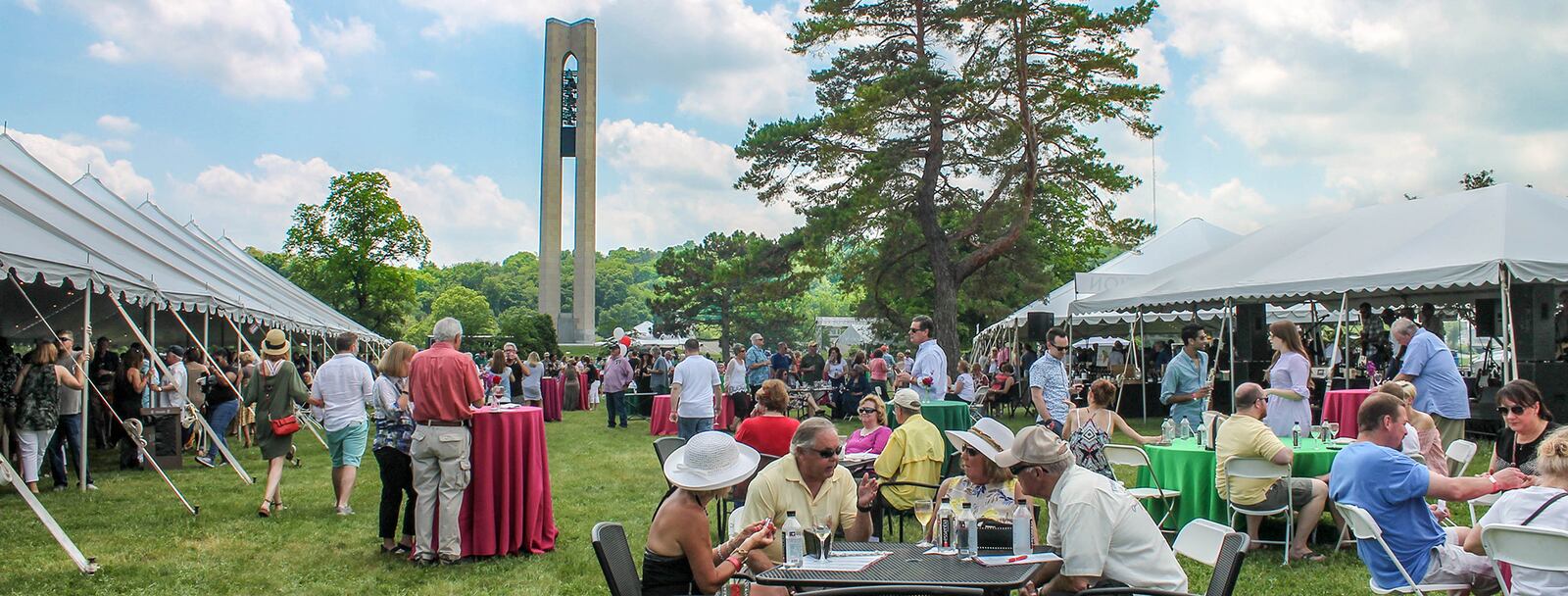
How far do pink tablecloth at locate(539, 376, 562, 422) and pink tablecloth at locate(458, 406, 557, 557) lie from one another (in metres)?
13.6

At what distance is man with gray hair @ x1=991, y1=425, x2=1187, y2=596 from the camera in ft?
11.5

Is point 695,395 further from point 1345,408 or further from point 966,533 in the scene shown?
point 966,533

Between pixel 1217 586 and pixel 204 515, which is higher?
pixel 1217 586

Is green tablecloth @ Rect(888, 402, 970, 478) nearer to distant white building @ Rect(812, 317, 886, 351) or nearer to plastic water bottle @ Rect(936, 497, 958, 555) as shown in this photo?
plastic water bottle @ Rect(936, 497, 958, 555)

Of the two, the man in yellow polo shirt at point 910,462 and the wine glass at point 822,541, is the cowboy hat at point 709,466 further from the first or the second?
the man in yellow polo shirt at point 910,462

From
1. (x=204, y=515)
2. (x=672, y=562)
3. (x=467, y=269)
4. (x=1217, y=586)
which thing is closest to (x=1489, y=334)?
(x=1217, y=586)

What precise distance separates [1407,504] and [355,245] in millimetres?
45006

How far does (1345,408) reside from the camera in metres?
9.97

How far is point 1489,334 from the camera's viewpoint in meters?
13.1

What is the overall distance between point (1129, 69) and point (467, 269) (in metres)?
121

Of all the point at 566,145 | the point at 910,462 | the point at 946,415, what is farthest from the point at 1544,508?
the point at 566,145

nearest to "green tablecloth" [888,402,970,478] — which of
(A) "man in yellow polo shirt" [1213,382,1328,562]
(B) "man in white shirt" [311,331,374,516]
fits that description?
(A) "man in yellow polo shirt" [1213,382,1328,562]

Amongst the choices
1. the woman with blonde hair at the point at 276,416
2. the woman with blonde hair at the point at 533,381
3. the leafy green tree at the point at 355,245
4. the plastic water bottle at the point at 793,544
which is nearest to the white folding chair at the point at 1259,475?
the plastic water bottle at the point at 793,544

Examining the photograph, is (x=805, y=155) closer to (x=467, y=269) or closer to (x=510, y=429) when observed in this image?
(x=510, y=429)
